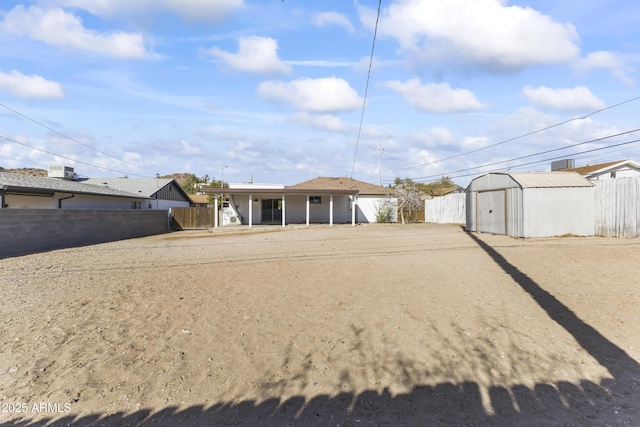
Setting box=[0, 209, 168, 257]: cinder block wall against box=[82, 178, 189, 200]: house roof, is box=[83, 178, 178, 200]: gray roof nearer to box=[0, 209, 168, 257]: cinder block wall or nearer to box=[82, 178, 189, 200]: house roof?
box=[82, 178, 189, 200]: house roof

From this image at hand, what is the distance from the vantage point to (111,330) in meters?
4.88

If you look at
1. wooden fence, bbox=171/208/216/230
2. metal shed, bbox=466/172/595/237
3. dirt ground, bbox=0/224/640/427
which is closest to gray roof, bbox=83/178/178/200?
wooden fence, bbox=171/208/216/230

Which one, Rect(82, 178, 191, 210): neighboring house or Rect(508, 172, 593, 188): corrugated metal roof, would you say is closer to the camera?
Rect(508, 172, 593, 188): corrugated metal roof

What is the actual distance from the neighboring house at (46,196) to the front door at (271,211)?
32.0 ft

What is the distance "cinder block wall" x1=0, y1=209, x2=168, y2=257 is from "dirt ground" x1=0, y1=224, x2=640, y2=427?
226 inches

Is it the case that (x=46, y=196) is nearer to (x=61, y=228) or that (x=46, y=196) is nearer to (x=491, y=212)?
(x=61, y=228)

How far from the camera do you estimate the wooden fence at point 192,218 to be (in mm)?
27172

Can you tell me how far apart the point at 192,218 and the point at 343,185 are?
16.6 metres

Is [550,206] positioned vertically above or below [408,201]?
below

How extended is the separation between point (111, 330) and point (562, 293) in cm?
732

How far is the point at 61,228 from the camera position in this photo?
50.3 ft

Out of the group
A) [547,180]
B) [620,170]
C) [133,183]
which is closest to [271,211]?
[133,183]

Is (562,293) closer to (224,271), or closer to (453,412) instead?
(453,412)

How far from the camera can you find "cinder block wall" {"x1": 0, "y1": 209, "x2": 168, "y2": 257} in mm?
12852
